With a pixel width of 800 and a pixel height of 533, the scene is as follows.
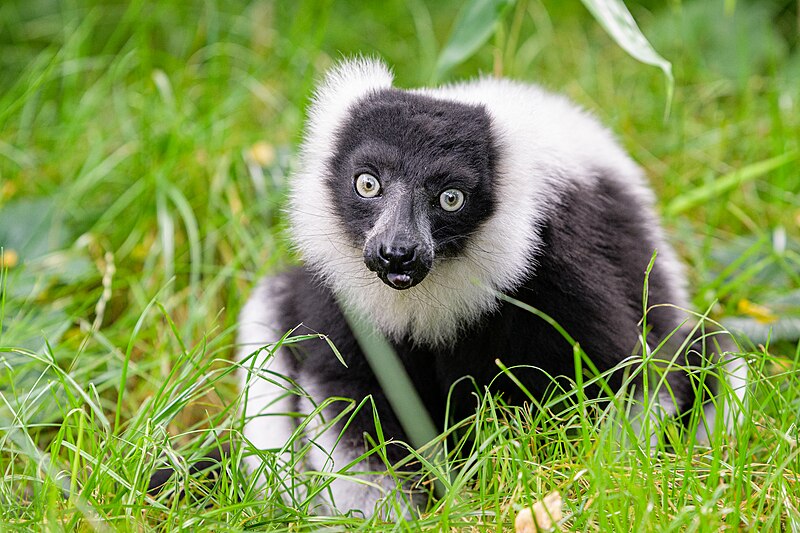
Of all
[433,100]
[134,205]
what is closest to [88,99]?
[134,205]

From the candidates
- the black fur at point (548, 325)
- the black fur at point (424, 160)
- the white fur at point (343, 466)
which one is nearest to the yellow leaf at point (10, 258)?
the black fur at point (548, 325)

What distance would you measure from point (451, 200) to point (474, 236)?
167mm

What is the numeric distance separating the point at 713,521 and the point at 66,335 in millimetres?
3000

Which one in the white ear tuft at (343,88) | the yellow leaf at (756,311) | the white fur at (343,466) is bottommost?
the white fur at (343,466)

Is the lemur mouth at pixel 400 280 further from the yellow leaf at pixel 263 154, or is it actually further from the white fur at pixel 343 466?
the yellow leaf at pixel 263 154

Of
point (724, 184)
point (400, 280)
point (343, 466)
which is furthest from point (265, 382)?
point (724, 184)

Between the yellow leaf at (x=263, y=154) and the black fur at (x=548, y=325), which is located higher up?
the yellow leaf at (x=263, y=154)

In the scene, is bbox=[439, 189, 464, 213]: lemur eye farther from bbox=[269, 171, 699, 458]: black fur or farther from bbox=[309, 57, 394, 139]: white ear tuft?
bbox=[309, 57, 394, 139]: white ear tuft

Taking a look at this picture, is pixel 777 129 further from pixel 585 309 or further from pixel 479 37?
pixel 585 309

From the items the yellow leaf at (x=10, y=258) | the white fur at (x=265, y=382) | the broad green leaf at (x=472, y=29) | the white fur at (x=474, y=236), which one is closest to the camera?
the white fur at (x=474, y=236)

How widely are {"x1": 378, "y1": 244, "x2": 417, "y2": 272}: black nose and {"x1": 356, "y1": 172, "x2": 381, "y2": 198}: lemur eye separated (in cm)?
31

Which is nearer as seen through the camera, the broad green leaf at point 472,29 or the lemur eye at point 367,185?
the lemur eye at point 367,185

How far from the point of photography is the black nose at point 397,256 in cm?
273

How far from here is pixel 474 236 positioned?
3.04 meters
